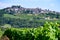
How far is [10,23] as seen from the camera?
19838 centimetres

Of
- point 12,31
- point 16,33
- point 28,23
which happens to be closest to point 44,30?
point 16,33

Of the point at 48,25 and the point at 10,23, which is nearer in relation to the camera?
the point at 48,25

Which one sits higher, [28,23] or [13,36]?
[13,36]

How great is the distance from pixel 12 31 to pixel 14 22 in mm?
159675

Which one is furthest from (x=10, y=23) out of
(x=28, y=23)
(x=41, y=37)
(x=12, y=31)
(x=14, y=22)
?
(x=41, y=37)

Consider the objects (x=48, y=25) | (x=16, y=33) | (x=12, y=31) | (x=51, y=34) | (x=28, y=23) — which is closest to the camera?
(x=51, y=34)

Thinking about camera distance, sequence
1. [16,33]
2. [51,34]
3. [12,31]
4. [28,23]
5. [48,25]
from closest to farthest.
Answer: [51,34], [48,25], [16,33], [12,31], [28,23]

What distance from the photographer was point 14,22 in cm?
19762

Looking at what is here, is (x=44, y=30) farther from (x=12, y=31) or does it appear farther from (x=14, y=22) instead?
(x=14, y=22)

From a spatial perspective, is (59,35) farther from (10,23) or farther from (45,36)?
(10,23)

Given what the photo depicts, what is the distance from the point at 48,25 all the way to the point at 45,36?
0.86 meters

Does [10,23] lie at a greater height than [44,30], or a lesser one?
lesser

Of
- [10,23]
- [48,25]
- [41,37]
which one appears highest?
[48,25]

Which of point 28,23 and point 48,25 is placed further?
point 28,23
